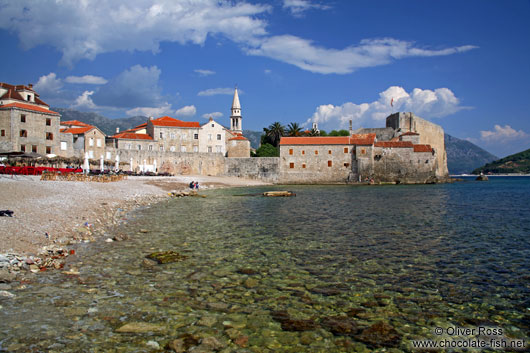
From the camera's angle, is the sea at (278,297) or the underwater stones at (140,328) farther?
the underwater stones at (140,328)

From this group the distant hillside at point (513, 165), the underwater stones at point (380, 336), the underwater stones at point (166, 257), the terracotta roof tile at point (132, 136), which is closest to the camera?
the underwater stones at point (380, 336)

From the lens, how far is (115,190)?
23875mm

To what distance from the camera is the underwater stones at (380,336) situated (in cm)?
469

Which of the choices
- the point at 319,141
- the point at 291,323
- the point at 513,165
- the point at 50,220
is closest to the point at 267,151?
the point at 319,141

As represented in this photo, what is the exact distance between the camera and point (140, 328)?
194 inches

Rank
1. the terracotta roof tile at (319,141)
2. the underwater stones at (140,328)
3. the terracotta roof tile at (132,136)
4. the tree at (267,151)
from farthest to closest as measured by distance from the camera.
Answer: the tree at (267,151)
the terracotta roof tile at (319,141)
the terracotta roof tile at (132,136)
the underwater stones at (140,328)

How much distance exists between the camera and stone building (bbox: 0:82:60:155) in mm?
35500

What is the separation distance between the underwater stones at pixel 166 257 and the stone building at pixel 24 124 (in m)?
35.5

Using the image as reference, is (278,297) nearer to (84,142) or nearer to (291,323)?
(291,323)

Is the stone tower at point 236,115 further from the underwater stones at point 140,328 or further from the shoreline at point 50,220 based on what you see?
the underwater stones at point 140,328

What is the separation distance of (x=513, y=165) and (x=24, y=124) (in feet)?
551

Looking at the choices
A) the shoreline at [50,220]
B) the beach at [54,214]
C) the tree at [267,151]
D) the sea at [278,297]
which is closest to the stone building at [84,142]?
the beach at [54,214]

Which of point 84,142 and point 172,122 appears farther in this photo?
point 172,122

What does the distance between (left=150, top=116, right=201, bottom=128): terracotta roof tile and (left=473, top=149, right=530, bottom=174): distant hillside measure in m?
129
